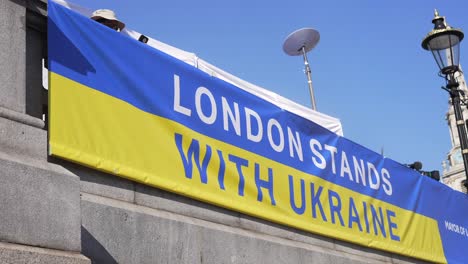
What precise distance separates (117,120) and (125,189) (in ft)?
2.03

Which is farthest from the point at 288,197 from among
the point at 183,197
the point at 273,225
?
the point at 183,197

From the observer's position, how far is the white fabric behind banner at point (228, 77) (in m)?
8.11

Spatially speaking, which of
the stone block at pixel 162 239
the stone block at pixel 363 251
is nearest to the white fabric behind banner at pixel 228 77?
the stone block at pixel 363 251

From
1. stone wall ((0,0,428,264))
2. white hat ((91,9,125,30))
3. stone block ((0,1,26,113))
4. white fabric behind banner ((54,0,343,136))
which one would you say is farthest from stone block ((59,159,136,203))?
white fabric behind banner ((54,0,343,136))

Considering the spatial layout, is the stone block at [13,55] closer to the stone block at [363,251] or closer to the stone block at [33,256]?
the stone block at [33,256]

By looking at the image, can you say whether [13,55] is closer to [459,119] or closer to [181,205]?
[181,205]

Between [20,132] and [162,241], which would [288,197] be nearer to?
[162,241]

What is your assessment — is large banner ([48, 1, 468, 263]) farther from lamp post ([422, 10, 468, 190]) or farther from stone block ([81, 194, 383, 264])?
lamp post ([422, 10, 468, 190])

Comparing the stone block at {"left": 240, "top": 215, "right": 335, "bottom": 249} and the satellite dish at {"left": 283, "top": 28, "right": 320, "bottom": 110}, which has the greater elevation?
the satellite dish at {"left": 283, "top": 28, "right": 320, "bottom": 110}

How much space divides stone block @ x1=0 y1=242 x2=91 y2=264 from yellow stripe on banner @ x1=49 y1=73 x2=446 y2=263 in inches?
38.7

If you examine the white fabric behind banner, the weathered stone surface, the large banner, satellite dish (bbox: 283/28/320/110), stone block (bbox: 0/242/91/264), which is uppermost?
satellite dish (bbox: 283/28/320/110)

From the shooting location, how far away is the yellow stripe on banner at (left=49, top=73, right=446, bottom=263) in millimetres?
5535

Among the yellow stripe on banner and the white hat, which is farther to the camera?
the white hat

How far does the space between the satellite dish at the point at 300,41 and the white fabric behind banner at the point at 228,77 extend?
12.4 feet
